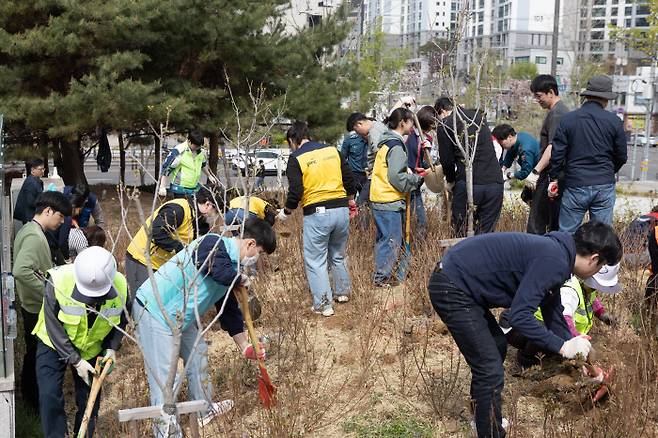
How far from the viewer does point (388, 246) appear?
5781 millimetres

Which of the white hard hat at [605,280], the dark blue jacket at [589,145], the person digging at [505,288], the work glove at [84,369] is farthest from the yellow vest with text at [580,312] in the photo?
the work glove at [84,369]

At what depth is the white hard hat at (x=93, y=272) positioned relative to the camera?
3324 millimetres

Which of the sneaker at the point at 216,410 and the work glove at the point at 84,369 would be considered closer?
the work glove at the point at 84,369

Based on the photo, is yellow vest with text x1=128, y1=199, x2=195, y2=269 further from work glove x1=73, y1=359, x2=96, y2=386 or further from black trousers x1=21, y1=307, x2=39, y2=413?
work glove x1=73, y1=359, x2=96, y2=386

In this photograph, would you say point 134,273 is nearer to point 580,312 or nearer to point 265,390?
point 265,390

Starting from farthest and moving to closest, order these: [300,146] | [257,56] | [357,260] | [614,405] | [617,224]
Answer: [257,56] → [617,224] → [357,260] → [300,146] → [614,405]

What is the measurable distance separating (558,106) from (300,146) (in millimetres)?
1990

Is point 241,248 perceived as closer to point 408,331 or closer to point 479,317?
point 479,317

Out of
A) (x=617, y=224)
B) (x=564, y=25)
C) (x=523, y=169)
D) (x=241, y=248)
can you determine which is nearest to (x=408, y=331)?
(x=241, y=248)

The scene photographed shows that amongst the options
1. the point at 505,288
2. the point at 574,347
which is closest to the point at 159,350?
the point at 505,288

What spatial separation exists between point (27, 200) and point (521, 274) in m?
5.25

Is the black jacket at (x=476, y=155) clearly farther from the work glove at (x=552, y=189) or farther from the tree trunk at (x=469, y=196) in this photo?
the work glove at (x=552, y=189)

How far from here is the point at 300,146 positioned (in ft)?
17.3

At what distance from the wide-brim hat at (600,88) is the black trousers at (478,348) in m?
2.42
